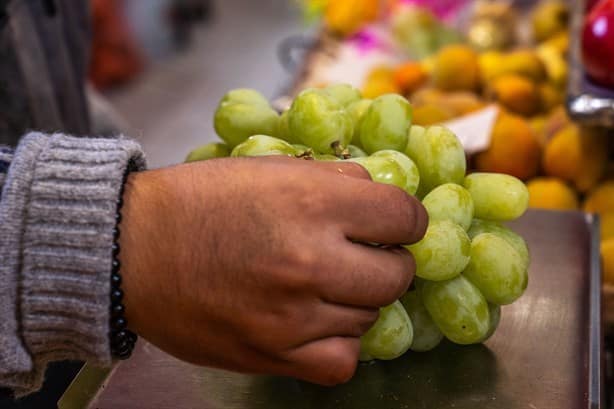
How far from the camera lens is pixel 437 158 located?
2.31 ft

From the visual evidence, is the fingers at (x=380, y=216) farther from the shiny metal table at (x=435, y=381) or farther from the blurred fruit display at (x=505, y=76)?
the blurred fruit display at (x=505, y=76)

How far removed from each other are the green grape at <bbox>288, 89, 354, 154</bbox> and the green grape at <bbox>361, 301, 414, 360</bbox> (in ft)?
0.52

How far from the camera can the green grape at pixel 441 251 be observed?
63cm

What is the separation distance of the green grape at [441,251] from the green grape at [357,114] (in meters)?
0.15

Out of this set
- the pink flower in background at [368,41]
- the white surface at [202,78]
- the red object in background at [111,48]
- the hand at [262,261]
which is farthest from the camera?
the red object in background at [111,48]

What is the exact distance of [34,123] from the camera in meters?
1.33

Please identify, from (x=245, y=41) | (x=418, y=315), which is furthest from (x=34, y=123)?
(x=245, y=41)

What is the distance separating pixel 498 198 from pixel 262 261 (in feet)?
0.94

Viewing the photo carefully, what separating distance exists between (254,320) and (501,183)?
0.31 meters

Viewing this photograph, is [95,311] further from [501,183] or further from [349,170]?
[501,183]

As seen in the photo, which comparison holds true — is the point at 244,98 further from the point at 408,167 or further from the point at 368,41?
the point at 368,41

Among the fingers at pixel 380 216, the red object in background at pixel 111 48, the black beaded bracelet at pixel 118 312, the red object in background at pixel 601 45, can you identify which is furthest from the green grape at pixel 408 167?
the red object in background at pixel 111 48

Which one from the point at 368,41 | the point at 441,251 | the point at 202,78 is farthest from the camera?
the point at 202,78

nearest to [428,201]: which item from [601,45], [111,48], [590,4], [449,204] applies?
[449,204]
